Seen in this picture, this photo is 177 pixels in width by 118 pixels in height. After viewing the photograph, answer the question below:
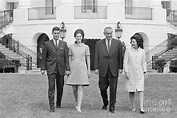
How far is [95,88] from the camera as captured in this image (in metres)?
16.2

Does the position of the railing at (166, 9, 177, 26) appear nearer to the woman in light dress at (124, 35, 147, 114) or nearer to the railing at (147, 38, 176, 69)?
the railing at (147, 38, 176, 69)

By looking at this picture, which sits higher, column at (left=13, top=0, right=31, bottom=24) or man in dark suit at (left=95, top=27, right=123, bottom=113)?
column at (left=13, top=0, right=31, bottom=24)

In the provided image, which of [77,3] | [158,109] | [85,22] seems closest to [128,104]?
[158,109]

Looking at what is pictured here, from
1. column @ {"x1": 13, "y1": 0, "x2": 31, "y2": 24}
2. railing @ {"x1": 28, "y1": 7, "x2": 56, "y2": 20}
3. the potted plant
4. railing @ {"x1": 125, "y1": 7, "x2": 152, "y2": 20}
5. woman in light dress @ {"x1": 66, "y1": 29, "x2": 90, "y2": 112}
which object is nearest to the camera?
woman in light dress @ {"x1": 66, "y1": 29, "x2": 90, "y2": 112}

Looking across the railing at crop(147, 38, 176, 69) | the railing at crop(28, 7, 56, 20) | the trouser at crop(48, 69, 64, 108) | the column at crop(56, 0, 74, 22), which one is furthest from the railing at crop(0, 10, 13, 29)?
the trouser at crop(48, 69, 64, 108)

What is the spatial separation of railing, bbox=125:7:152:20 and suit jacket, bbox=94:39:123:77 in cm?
2234

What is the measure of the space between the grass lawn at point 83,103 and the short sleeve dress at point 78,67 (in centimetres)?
78

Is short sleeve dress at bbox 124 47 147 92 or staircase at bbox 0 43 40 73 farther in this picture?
staircase at bbox 0 43 40 73

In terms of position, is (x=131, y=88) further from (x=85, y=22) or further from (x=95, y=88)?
(x=85, y=22)

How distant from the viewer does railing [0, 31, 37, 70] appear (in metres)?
31.8

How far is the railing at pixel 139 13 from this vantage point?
33562 mm

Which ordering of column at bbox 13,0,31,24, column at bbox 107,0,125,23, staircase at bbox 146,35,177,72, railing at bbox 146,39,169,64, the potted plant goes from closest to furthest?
the potted plant → staircase at bbox 146,35,177,72 → column at bbox 107,0,125,23 → railing at bbox 146,39,169,64 → column at bbox 13,0,31,24

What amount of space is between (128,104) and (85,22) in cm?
1887

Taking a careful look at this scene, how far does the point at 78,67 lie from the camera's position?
11320 mm
